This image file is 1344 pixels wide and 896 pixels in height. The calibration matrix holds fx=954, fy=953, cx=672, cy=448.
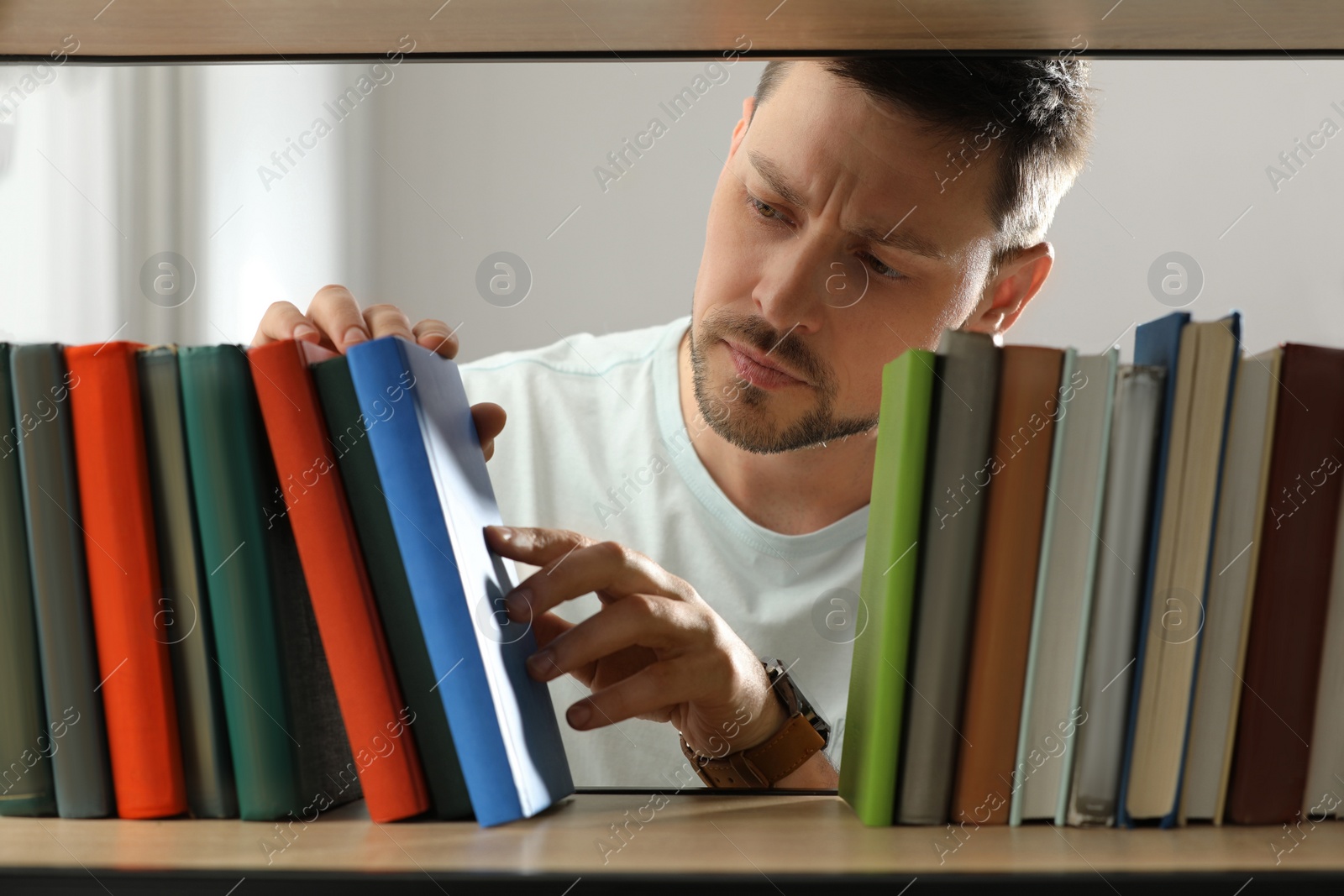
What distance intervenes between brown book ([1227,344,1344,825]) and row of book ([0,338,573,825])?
1.34 ft

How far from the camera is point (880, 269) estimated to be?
1.14 m

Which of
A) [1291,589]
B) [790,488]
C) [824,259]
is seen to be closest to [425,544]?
[1291,589]

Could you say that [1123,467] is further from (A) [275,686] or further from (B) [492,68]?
(B) [492,68]

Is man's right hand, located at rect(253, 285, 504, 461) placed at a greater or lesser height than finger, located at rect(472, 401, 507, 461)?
greater

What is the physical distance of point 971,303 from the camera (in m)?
1.28

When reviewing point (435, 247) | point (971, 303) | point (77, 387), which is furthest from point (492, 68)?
point (77, 387)

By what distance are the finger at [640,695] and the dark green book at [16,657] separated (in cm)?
30

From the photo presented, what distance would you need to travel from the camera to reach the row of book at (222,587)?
20.0 inches

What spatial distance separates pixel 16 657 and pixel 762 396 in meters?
0.83

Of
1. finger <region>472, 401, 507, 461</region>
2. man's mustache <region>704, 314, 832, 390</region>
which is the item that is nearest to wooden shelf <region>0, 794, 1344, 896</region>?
finger <region>472, 401, 507, 461</region>

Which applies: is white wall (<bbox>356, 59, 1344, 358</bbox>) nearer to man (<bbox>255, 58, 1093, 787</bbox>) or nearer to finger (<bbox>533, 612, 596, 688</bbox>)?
man (<bbox>255, 58, 1093, 787</bbox>)

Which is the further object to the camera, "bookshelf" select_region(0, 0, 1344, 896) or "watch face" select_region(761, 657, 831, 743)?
"watch face" select_region(761, 657, 831, 743)

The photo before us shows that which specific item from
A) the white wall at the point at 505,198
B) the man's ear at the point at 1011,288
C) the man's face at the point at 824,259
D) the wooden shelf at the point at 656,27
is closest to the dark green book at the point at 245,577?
the wooden shelf at the point at 656,27

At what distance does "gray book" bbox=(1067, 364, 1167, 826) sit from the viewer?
0.52 m
